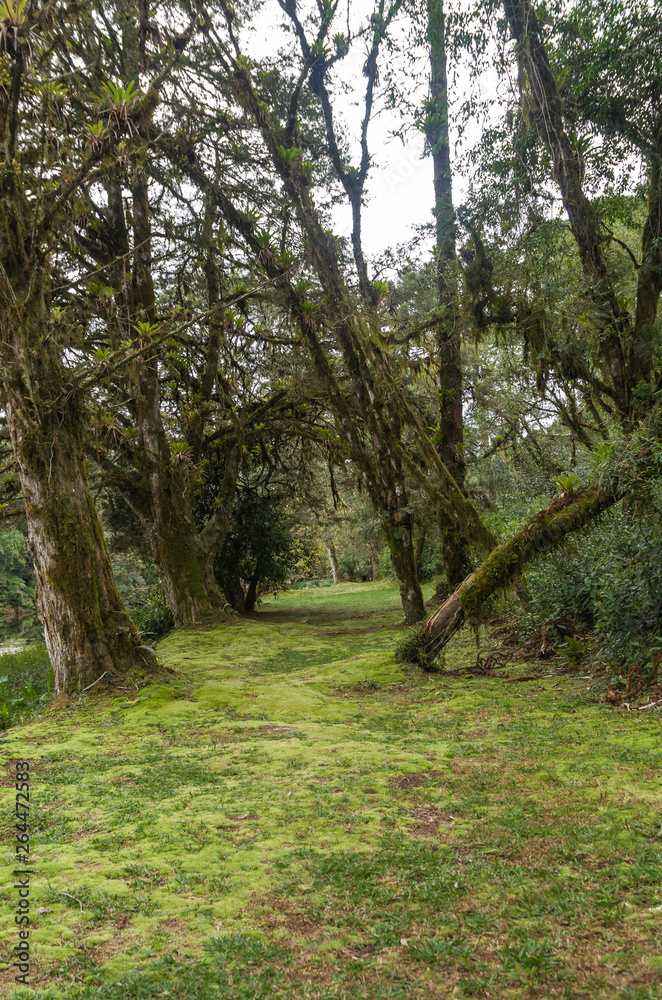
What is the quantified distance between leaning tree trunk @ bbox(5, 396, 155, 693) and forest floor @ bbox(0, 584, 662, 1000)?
88 centimetres

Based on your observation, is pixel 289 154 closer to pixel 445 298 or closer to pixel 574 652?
pixel 445 298

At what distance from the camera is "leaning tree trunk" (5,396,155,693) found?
6.20 meters

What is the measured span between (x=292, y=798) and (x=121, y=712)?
2740 millimetres

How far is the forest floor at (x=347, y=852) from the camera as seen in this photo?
1.97 meters

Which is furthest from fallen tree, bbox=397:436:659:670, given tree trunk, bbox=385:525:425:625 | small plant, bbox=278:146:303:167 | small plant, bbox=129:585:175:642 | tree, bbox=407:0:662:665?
small plant, bbox=129:585:175:642

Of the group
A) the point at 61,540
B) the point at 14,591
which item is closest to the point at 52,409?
the point at 61,540

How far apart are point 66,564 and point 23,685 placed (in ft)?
14.0

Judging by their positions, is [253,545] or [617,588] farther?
[253,545]

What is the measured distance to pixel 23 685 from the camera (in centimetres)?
932

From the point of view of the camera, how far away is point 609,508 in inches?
238

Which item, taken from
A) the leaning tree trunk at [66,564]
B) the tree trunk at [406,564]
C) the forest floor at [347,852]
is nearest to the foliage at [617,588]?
the forest floor at [347,852]

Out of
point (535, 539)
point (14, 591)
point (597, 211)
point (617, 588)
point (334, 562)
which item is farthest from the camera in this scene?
point (334, 562)

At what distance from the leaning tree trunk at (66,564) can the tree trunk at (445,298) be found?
611 cm

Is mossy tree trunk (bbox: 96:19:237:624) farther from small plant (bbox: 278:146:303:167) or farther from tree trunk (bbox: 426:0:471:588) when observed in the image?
tree trunk (bbox: 426:0:471:588)
